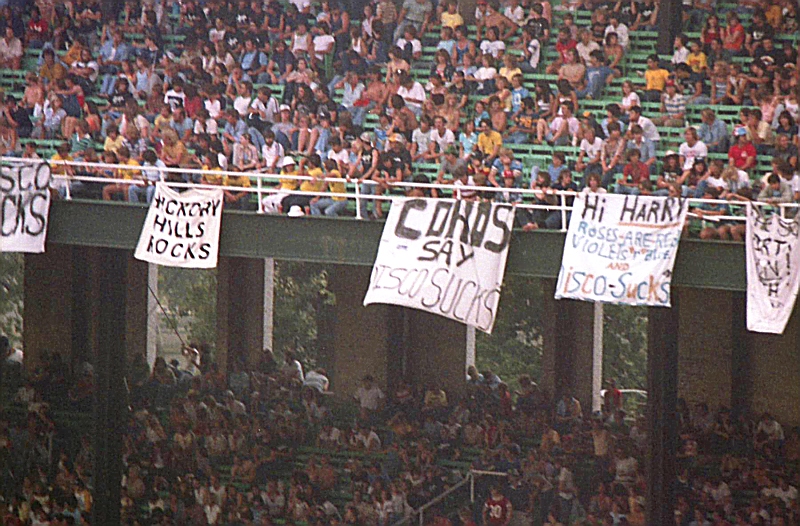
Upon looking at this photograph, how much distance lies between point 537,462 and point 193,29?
23.4ft

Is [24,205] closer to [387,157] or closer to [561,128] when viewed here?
[387,157]

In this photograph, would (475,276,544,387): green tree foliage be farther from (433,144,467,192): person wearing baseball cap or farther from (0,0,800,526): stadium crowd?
(433,144,467,192): person wearing baseball cap

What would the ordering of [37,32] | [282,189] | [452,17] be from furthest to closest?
[37,32] → [452,17] → [282,189]

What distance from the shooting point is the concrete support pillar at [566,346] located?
63.0 feet

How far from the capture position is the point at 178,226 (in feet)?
48.4

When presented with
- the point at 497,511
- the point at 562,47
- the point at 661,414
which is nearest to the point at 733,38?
the point at 562,47

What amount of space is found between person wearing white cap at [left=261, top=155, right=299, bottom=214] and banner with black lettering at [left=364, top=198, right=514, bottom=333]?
5.50ft

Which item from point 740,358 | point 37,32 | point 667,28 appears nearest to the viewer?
point 667,28

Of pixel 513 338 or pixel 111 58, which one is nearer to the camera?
pixel 111 58

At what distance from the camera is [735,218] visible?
12984 mm

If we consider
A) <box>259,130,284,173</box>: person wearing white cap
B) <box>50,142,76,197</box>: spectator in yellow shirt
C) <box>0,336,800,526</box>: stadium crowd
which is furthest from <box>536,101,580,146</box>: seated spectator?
<box>50,142,76,197</box>: spectator in yellow shirt

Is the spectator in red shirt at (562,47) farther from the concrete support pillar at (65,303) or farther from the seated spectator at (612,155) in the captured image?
the concrete support pillar at (65,303)

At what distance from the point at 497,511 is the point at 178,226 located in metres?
5.78

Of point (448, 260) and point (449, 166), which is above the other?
point (449, 166)
